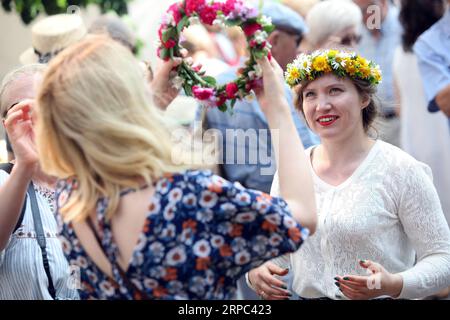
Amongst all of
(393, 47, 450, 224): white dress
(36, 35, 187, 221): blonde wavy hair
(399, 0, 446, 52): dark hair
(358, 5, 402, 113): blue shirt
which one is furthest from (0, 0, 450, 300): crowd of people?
(358, 5, 402, 113): blue shirt

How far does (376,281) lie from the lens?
3.44m

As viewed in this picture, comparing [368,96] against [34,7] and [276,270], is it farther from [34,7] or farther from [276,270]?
[34,7]

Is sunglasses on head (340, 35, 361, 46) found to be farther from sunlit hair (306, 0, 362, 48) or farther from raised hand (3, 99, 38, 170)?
raised hand (3, 99, 38, 170)

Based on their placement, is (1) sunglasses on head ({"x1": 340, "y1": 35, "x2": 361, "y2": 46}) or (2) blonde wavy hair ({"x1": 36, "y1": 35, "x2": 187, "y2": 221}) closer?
(2) blonde wavy hair ({"x1": 36, "y1": 35, "x2": 187, "y2": 221})

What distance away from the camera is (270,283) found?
12.1 feet

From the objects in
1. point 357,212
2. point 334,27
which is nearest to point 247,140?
point 334,27

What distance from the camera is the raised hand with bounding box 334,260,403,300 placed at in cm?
344

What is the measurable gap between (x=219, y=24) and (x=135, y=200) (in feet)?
3.41

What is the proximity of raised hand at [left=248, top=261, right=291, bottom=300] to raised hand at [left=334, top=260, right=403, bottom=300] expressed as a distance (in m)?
0.23

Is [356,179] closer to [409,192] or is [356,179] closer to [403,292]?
[409,192]

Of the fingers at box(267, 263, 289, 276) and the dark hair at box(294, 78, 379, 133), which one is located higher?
the dark hair at box(294, 78, 379, 133)

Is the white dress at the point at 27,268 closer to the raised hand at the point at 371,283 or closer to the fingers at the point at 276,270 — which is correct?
the fingers at the point at 276,270

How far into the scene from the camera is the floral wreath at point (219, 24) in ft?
11.1
